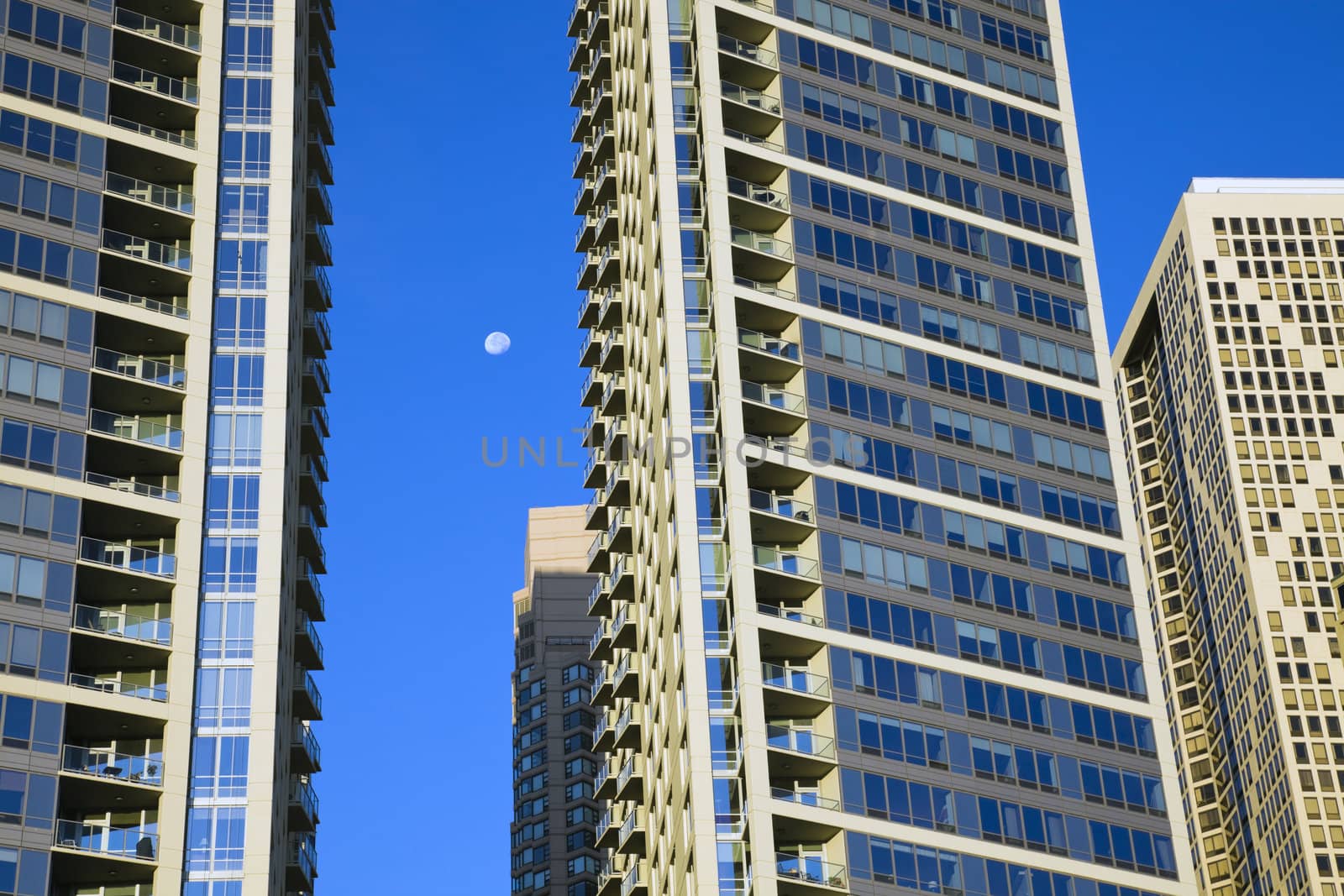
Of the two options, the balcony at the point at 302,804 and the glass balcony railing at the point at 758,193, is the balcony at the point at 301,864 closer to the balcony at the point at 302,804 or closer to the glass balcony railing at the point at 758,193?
the balcony at the point at 302,804

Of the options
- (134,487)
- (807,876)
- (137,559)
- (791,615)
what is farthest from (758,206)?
(137,559)

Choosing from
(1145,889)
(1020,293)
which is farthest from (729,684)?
A: (1020,293)

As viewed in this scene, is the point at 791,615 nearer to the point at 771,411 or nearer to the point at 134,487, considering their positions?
the point at 771,411

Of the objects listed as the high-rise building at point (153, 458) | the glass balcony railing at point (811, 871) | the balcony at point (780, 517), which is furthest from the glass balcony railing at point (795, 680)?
the high-rise building at point (153, 458)

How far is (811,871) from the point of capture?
3359 inches

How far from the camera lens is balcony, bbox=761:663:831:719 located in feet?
290

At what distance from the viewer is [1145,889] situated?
9112cm

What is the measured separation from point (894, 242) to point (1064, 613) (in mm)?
21160

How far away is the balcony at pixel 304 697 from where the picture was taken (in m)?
101

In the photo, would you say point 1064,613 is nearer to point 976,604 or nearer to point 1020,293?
point 976,604

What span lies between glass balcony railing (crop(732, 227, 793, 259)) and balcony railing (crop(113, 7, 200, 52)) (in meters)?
28.6

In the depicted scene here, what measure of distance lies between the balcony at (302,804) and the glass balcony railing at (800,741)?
1009 inches

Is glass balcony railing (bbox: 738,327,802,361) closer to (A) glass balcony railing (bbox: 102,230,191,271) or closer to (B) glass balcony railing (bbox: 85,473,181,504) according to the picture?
(A) glass balcony railing (bbox: 102,230,191,271)

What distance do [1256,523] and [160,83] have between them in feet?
363
